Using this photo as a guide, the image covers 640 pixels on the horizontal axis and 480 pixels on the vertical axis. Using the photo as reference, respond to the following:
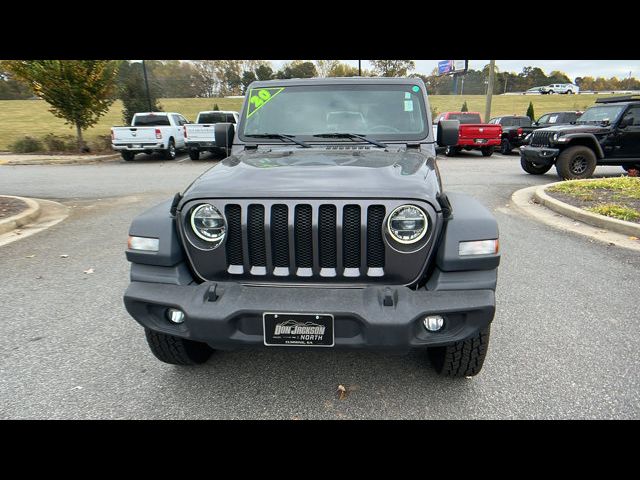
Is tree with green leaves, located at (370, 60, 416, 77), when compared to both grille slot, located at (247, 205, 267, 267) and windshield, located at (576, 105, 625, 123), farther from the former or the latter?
grille slot, located at (247, 205, 267, 267)

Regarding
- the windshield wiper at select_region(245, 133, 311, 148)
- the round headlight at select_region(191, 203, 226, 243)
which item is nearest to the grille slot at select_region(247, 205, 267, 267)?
the round headlight at select_region(191, 203, 226, 243)

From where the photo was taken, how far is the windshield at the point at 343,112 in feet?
11.4

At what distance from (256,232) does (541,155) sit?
10.4 meters

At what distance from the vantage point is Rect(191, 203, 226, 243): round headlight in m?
2.35

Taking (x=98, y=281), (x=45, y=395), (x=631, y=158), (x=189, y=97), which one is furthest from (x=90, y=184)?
(x=189, y=97)

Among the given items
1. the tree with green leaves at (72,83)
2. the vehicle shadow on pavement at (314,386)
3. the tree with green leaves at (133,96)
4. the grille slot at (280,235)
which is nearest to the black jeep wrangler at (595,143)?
the vehicle shadow on pavement at (314,386)

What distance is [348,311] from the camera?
81.4 inches

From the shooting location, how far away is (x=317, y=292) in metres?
2.22

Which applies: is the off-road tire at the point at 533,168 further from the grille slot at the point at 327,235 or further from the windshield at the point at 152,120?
the windshield at the point at 152,120

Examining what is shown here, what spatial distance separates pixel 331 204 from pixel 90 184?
1086cm

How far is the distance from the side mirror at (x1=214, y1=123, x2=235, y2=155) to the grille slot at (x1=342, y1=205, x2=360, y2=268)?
6.25 feet

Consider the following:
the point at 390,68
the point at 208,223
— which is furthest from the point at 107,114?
the point at 208,223

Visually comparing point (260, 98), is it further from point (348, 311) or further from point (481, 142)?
point (481, 142)

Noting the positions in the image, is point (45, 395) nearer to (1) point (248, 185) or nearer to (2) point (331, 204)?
(1) point (248, 185)
